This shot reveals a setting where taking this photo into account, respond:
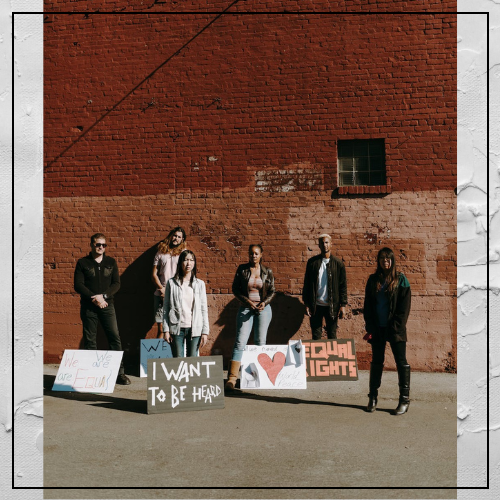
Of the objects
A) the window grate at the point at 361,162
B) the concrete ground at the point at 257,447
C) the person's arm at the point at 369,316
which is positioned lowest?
the concrete ground at the point at 257,447

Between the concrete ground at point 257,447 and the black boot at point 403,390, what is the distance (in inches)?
3.8

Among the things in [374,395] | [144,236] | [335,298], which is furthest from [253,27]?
[374,395]

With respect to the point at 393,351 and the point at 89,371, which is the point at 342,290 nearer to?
the point at 393,351

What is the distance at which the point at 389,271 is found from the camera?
664 cm

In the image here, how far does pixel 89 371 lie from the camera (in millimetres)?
7508

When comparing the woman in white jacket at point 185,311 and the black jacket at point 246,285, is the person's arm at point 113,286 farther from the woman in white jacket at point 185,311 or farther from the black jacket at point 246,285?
the black jacket at point 246,285

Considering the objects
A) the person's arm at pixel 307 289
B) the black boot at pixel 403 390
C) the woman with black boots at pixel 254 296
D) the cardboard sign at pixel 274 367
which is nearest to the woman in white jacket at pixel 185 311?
the cardboard sign at pixel 274 367

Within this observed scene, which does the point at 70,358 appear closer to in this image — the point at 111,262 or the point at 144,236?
the point at 111,262

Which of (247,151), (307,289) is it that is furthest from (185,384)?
(247,151)

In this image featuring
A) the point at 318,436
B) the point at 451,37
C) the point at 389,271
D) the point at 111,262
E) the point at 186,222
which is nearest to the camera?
the point at 318,436

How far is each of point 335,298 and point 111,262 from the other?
3.19 m

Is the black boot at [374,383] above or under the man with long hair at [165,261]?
under

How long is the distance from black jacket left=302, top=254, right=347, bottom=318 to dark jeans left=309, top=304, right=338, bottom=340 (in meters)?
0.08

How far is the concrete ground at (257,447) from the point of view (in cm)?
466
